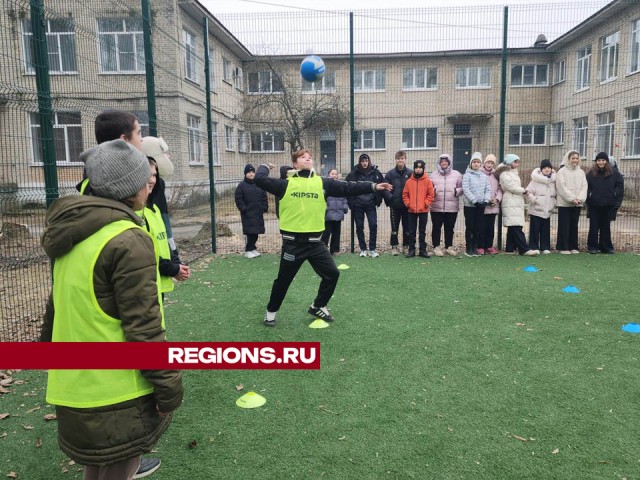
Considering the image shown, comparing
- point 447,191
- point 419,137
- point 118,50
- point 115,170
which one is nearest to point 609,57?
point 419,137

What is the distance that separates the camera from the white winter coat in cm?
951

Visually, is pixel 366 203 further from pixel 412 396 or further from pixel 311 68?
pixel 412 396

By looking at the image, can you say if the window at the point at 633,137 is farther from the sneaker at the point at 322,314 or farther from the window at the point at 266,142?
the sneaker at the point at 322,314

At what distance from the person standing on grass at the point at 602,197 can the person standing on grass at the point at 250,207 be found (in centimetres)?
627

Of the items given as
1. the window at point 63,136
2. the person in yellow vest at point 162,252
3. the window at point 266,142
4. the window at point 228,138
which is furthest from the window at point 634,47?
the person in yellow vest at point 162,252

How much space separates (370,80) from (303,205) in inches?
299

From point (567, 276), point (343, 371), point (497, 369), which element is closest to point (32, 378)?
point (343, 371)

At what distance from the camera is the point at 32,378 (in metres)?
4.20

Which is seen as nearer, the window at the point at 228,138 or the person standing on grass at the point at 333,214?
the person standing on grass at the point at 333,214

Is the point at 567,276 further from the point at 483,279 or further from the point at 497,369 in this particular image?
the point at 497,369

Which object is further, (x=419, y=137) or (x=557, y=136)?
(x=419, y=137)

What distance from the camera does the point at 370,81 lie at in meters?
11.8

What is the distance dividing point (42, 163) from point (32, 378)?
6.78ft

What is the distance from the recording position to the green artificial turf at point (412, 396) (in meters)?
2.91
